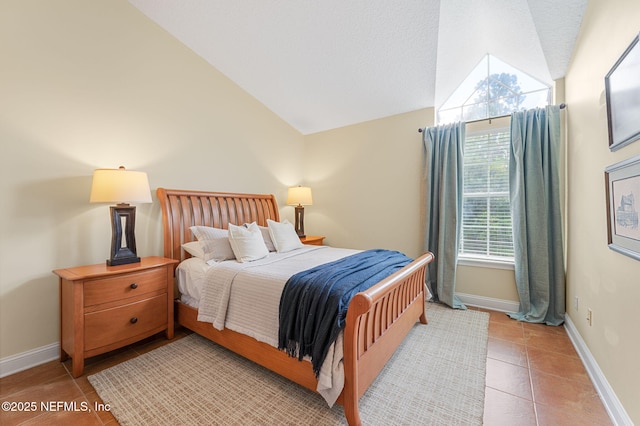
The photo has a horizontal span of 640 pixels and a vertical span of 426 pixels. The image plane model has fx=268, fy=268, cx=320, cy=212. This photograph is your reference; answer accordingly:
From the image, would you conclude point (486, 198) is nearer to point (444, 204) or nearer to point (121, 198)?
point (444, 204)

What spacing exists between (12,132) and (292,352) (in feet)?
8.43

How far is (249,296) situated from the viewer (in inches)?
76.8

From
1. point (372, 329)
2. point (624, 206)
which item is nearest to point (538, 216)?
point (624, 206)

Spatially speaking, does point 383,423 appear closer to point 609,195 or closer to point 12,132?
point 609,195

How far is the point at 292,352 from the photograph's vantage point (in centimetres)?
165

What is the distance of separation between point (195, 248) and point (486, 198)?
3368mm

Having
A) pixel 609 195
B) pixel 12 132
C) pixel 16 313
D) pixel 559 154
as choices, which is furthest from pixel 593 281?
pixel 12 132

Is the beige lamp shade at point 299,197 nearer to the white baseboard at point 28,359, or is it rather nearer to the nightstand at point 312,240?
the nightstand at point 312,240

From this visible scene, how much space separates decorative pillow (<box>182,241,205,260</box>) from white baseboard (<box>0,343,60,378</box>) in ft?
3.85

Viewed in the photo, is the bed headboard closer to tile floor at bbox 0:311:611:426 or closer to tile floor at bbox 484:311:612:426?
tile floor at bbox 0:311:611:426

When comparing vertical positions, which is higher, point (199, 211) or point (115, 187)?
point (115, 187)

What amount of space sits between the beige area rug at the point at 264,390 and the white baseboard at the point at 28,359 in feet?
1.89

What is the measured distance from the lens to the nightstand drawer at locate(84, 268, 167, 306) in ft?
6.35

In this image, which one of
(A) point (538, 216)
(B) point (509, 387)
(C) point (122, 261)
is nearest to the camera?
(B) point (509, 387)
